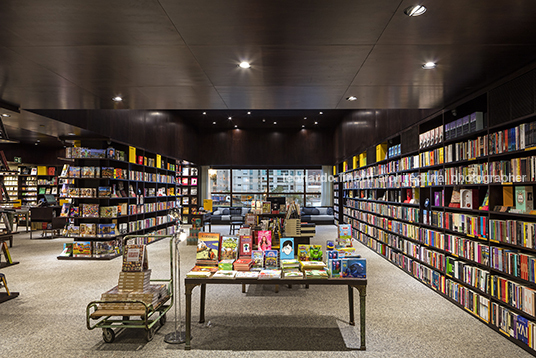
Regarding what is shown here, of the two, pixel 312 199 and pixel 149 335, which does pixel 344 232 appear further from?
pixel 312 199

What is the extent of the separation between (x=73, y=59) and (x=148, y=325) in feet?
8.98

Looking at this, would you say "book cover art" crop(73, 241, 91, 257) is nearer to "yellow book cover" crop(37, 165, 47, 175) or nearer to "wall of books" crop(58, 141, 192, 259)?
"wall of books" crop(58, 141, 192, 259)

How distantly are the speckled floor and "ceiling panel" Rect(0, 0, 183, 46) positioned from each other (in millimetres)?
2823

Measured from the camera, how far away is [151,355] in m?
3.19

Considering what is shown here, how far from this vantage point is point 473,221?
4250mm

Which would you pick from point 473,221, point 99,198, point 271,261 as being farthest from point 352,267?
point 99,198

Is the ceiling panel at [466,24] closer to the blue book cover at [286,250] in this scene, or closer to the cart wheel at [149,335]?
the blue book cover at [286,250]

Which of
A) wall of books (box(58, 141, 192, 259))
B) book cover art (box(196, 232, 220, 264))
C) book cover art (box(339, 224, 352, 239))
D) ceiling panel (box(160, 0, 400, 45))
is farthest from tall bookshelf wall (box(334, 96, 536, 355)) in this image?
wall of books (box(58, 141, 192, 259))

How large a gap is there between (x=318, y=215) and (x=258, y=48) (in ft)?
40.9

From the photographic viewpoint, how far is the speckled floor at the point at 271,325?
10.7ft

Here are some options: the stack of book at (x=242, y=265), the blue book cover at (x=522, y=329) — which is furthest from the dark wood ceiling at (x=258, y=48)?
the blue book cover at (x=522, y=329)

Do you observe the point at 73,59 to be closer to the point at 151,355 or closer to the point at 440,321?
the point at 151,355

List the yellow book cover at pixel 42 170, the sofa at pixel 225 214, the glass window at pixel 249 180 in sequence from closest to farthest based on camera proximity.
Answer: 1. the yellow book cover at pixel 42 170
2. the sofa at pixel 225 214
3. the glass window at pixel 249 180

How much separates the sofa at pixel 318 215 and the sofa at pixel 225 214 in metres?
2.46
